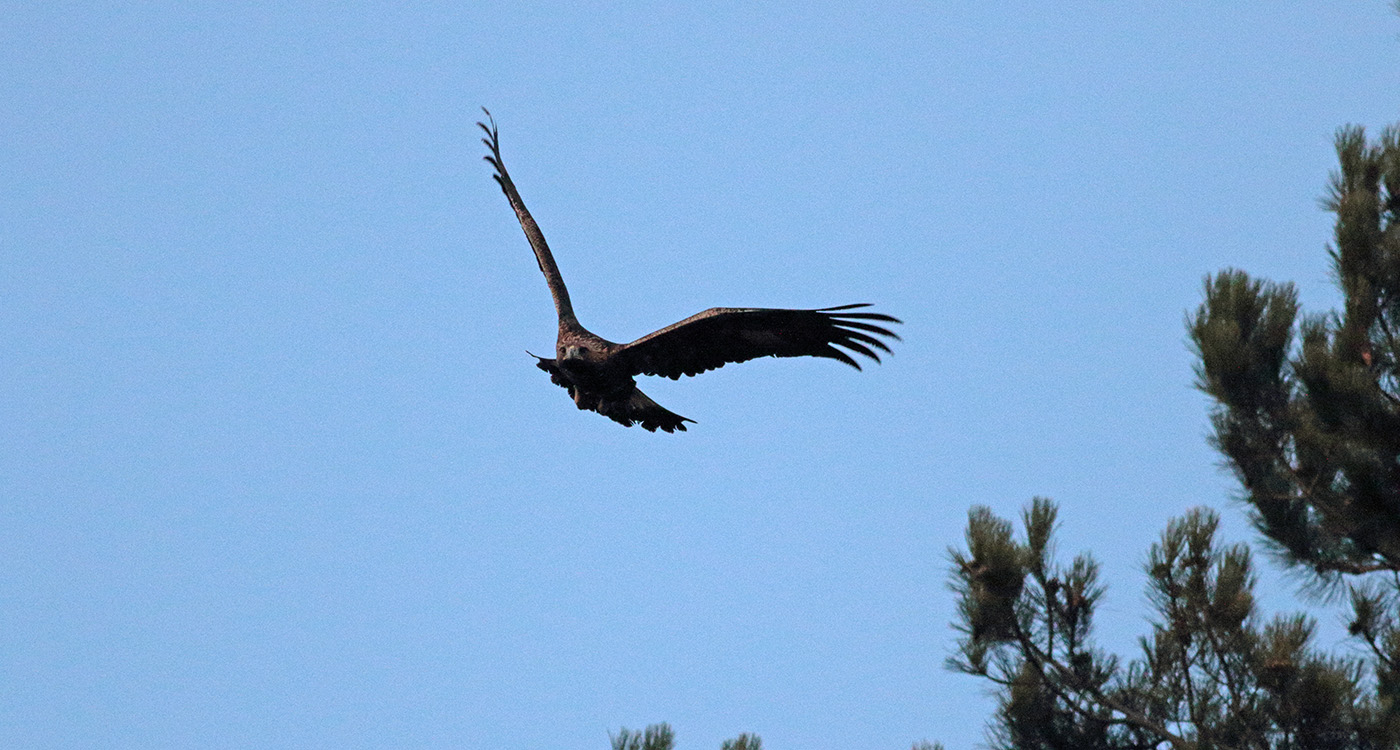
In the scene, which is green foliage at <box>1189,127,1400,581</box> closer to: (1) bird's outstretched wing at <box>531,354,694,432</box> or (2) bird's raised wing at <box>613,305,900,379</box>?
(2) bird's raised wing at <box>613,305,900,379</box>

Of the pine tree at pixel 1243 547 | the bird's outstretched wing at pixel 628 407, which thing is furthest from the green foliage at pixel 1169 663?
the bird's outstretched wing at pixel 628 407

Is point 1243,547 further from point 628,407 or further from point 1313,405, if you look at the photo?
point 628,407

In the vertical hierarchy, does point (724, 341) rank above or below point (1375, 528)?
above

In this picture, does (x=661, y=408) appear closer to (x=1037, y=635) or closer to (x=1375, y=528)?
(x=1037, y=635)

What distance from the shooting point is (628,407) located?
392 inches

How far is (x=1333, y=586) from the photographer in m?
7.99

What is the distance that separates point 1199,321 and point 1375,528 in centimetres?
142

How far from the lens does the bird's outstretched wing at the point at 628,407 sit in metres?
9.78

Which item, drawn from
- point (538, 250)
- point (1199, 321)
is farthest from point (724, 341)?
point (1199, 321)

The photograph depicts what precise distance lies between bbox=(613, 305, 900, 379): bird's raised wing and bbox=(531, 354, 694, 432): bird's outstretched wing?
34cm

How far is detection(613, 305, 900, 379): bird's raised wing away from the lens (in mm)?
8734

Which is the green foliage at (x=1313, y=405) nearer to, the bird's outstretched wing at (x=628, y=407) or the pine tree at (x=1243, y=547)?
the pine tree at (x=1243, y=547)

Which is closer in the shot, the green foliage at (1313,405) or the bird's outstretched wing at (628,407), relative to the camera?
the green foliage at (1313,405)

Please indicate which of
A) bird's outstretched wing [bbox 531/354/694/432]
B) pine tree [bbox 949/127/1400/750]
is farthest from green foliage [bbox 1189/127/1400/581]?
bird's outstretched wing [bbox 531/354/694/432]
